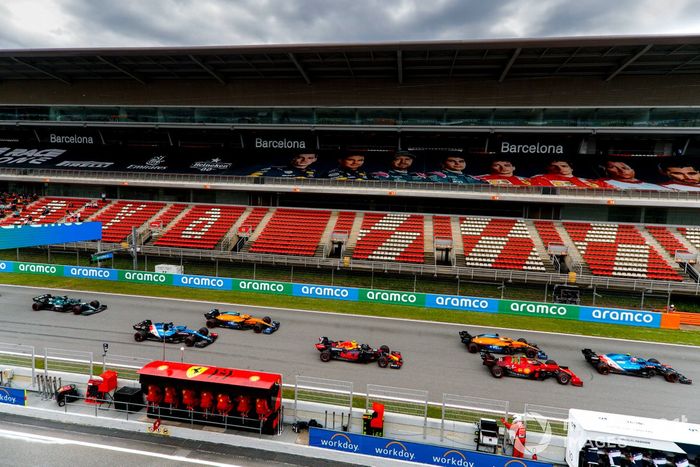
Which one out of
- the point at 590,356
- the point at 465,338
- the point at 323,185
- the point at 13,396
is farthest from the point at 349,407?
the point at 323,185

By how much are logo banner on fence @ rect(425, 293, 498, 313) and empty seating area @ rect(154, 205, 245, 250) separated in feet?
53.2

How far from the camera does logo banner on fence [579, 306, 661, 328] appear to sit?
19.8 meters

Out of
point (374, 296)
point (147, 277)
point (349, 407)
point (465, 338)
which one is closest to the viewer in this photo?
point (349, 407)

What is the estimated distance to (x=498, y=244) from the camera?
26969 mm

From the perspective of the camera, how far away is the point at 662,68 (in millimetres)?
29109

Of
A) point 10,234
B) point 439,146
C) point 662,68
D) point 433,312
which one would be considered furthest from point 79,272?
point 662,68

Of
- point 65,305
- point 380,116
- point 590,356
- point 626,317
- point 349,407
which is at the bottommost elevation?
point 590,356

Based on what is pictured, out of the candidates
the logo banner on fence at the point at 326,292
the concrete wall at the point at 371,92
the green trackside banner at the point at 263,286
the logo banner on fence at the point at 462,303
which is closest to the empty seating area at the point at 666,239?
the concrete wall at the point at 371,92

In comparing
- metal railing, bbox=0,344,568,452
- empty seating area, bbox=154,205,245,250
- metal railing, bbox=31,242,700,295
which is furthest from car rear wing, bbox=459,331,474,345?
empty seating area, bbox=154,205,245,250

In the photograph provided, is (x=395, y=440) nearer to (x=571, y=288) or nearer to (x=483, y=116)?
(x=571, y=288)

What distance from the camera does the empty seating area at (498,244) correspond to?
2517 cm

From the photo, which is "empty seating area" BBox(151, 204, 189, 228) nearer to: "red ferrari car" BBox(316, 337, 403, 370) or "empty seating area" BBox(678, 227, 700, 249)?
"red ferrari car" BBox(316, 337, 403, 370)

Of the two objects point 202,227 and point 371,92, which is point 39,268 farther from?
point 371,92

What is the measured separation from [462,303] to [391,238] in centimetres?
828
